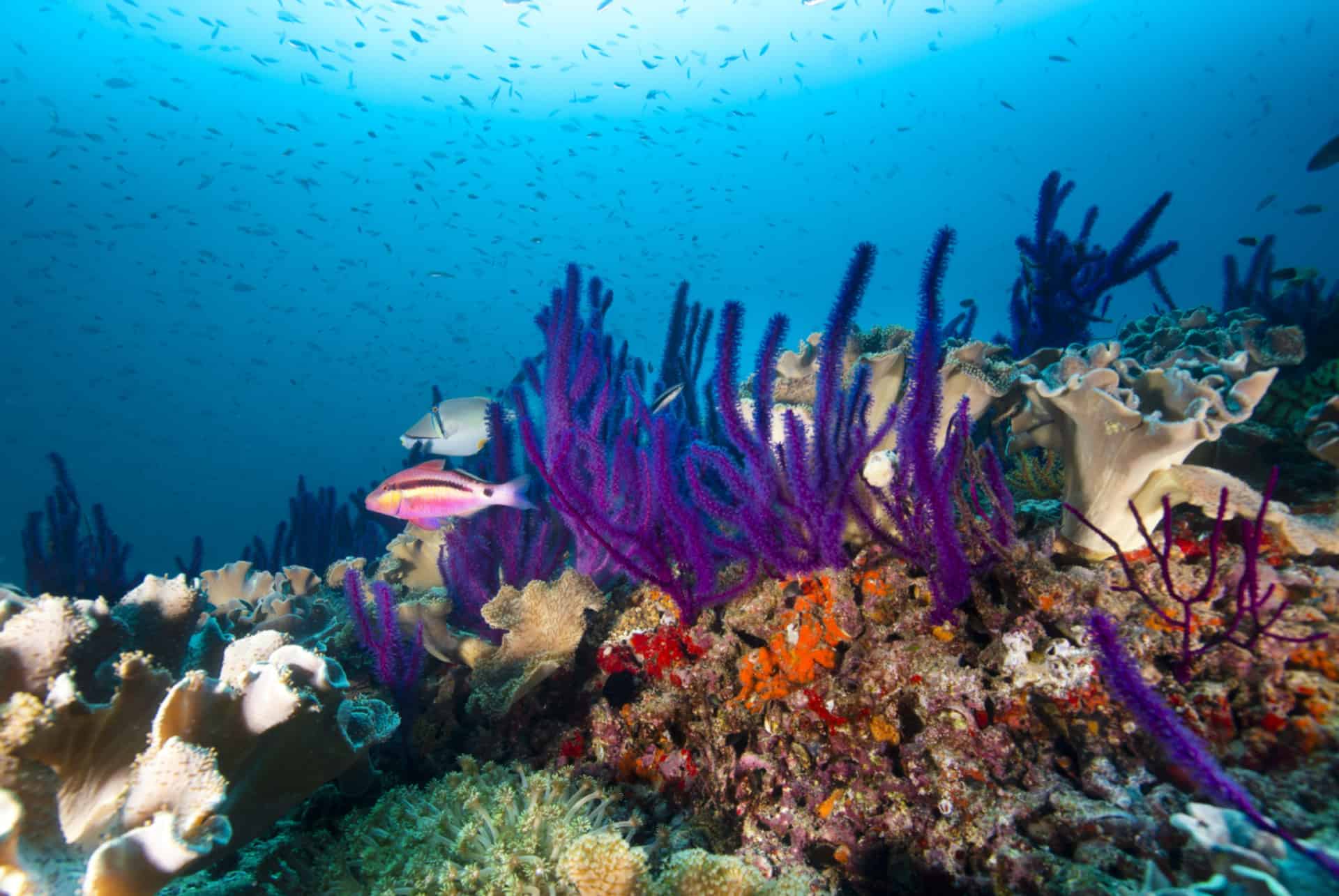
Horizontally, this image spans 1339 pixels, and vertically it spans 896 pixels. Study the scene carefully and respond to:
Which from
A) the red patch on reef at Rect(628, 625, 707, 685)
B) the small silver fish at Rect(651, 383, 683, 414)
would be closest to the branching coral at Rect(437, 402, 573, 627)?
the red patch on reef at Rect(628, 625, 707, 685)

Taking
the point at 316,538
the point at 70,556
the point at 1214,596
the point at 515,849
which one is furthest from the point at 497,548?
the point at 70,556

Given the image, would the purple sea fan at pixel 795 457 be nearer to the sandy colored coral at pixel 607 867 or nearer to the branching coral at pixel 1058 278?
the sandy colored coral at pixel 607 867

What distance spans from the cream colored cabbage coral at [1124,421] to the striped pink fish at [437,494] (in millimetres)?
2469

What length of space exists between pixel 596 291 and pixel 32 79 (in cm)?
6846

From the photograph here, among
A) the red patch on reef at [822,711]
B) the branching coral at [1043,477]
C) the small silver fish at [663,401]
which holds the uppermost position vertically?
the small silver fish at [663,401]

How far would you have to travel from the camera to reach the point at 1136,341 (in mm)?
4531

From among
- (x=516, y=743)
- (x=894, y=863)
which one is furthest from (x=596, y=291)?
(x=894, y=863)

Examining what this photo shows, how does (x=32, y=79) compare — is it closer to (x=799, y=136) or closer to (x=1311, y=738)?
(x=1311, y=738)

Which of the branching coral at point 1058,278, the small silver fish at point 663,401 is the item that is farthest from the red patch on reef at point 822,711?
the branching coral at point 1058,278

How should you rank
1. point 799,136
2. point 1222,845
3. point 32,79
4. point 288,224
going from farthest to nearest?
1. point 799,136
2. point 288,224
3. point 32,79
4. point 1222,845

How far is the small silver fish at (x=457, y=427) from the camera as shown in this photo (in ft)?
17.1

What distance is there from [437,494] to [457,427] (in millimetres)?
2524

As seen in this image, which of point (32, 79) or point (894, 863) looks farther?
point (32, 79)

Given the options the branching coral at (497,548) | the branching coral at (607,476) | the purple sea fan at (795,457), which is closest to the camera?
the purple sea fan at (795,457)
